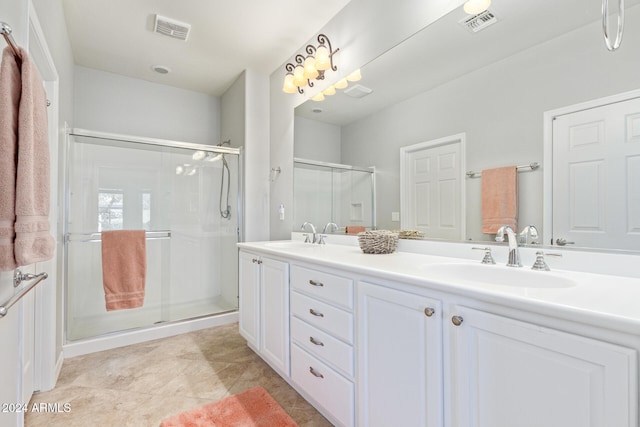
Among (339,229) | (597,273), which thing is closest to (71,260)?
(339,229)

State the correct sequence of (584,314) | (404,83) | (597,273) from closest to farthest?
(584,314)
(597,273)
(404,83)

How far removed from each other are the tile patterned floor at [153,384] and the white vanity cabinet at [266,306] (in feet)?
0.56

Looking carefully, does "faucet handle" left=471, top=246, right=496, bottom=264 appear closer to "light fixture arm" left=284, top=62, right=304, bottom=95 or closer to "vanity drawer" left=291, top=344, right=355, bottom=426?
"vanity drawer" left=291, top=344, right=355, bottom=426

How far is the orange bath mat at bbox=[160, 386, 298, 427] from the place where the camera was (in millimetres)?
1514

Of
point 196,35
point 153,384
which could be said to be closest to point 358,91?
point 196,35

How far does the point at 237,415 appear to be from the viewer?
1.58 m

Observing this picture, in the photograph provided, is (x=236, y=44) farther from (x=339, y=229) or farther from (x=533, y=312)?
(x=533, y=312)

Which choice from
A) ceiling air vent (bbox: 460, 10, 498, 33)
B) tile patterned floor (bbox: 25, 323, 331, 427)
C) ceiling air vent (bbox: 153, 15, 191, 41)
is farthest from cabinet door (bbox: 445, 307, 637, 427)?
ceiling air vent (bbox: 153, 15, 191, 41)

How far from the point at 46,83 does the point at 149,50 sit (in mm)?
1083

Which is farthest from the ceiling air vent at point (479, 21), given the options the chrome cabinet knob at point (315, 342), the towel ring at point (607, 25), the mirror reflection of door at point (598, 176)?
the chrome cabinet knob at point (315, 342)

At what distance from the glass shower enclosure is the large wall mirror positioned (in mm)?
1714

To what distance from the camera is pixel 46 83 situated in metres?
1.86

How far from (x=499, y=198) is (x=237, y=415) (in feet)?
5.54

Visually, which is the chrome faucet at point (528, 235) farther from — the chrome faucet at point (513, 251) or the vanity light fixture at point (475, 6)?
the vanity light fixture at point (475, 6)
